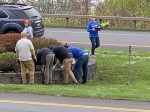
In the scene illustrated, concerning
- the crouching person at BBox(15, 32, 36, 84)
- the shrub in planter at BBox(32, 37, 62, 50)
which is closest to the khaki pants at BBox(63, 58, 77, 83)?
the crouching person at BBox(15, 32, 36, 84)

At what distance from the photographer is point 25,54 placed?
1416cm

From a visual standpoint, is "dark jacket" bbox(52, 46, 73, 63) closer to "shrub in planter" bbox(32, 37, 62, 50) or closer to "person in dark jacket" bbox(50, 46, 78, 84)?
"person in dark jacket" bbox(50, 46, 78, 84)

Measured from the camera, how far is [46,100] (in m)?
11.1

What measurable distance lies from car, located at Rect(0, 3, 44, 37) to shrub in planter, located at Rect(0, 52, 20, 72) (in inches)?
233

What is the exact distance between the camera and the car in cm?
2119

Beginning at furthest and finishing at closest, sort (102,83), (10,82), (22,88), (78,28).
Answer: (78,28) → (102,83) → (10,82) → (22,88)

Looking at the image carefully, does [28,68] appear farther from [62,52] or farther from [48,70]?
[62,52]

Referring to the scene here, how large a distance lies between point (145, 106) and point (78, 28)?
2010cm

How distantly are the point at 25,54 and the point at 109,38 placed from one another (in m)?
11.7

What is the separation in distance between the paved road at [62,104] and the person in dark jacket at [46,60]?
286cm

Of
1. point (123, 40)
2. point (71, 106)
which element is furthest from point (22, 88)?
point (123, 40)

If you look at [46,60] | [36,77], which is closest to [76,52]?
[46,60]

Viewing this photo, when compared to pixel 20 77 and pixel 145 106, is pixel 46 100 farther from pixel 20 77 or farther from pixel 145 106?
pixel 20 77

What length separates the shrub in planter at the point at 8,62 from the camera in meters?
15.0
